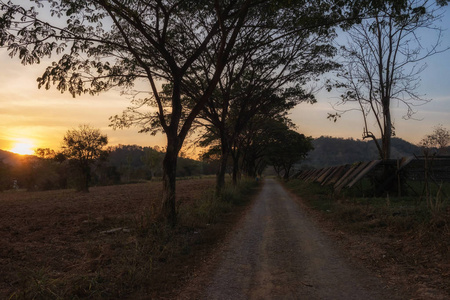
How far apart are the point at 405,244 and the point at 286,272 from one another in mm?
3100

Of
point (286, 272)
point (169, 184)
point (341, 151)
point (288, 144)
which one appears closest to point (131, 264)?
point (286, 272)

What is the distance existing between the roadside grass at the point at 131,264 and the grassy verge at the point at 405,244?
347 cm

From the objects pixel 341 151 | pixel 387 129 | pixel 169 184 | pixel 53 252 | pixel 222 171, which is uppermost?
pixel 341 151

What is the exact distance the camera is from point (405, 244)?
695 centimetres

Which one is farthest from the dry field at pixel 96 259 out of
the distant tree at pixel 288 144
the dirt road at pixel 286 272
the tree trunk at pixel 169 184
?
the distant tree at pixel 288 144

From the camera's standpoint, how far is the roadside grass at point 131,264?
4758 mm

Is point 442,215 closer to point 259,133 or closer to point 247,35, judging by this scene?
point 247,35

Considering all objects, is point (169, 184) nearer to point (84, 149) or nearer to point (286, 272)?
point (286, 272)

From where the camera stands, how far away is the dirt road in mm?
4672

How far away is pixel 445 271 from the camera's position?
206 inches

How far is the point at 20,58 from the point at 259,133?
2869 cm

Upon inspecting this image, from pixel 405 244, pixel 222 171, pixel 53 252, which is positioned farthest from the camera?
pixel 222 171

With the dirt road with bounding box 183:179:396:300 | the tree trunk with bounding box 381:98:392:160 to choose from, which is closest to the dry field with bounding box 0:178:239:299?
the dirt road with bounding box 183:179:396:300

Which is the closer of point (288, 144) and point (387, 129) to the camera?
point (387, 129)
